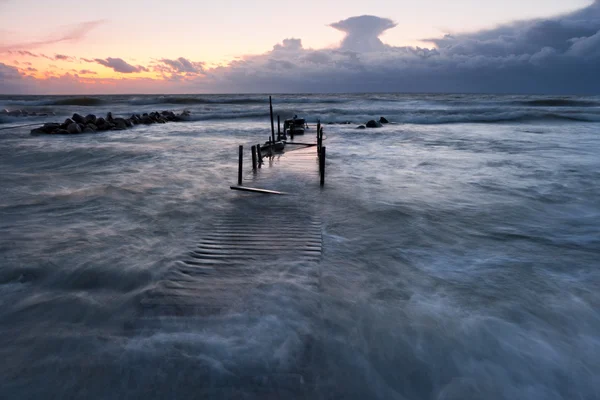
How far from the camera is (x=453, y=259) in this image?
6.95 metres

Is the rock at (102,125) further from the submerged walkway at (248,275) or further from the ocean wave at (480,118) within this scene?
the submerged walkway at (248,275)

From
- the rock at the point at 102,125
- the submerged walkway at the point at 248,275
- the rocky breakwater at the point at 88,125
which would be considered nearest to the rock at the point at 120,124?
the rocky breakwater at the point at 88,125

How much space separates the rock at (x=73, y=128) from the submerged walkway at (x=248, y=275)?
23175mm

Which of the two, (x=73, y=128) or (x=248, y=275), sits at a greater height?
(x=73, y=128)

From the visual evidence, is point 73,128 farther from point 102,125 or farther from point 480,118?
point 480,118

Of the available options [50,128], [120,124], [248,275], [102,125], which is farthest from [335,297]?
[120,124]

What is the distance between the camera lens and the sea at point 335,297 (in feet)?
13.3

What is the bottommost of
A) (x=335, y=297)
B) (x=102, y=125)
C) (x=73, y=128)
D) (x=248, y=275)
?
(x=335, y=297)

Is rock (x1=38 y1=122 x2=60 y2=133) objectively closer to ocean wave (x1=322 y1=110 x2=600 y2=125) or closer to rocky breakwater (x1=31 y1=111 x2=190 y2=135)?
rocky breakwater (x1=31 y1=111 x2=190 y2=135)

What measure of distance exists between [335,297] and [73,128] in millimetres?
28309

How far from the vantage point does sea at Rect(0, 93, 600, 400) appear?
4051mm

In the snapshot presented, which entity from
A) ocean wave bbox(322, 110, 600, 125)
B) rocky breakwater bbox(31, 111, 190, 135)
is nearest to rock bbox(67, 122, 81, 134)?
rocky breakwater bbox(31, 111, 190, 135)

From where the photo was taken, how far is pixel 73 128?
2745 centimetres

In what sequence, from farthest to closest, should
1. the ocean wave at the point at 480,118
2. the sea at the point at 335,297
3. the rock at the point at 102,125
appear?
1. the ocean wave at the point at 480,118
2. the rock at the point at 102,125
3. the sea at the point at 335,297
